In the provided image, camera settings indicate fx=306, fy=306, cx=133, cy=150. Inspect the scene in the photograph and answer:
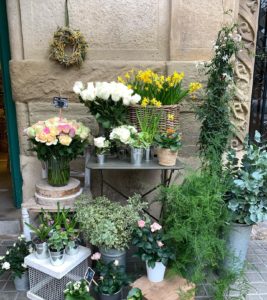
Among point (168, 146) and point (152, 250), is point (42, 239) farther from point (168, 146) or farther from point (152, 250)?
point (168, 146)

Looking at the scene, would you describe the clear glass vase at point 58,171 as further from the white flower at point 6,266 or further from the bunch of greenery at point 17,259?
the white flower at point 6,266

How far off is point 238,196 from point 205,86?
1.08m

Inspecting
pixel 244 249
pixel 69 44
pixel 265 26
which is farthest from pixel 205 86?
pixel 244 249

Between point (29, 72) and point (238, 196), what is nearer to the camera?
point (238, 196)

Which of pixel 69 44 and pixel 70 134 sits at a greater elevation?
pixel 69 44

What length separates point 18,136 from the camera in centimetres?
316

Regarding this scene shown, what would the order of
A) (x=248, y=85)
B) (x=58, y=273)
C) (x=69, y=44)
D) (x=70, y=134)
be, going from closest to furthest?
(x=58, y=273) < (x=70, y=134) < (x=69, y=44) < (x=248, y=85)

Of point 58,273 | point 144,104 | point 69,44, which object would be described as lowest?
point 58,273

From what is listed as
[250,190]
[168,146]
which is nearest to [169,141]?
[168,146]

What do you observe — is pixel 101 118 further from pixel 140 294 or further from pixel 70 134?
pixel 140 294

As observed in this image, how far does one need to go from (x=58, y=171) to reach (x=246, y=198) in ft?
4.98

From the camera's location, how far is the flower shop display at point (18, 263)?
2.35 meters

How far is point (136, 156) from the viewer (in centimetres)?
244

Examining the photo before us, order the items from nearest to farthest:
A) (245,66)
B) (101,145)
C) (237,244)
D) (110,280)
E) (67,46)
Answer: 1. (110,280)
2. (101,145)
3. (237,244)
4. (67,46)
5. (245,66)
